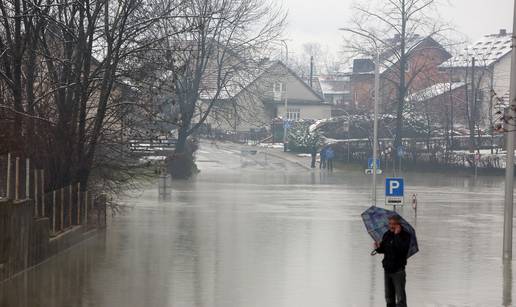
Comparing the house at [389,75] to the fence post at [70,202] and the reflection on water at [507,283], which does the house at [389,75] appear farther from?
the reflection on water at [507,283]

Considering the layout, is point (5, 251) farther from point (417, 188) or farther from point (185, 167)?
point (185, 167)

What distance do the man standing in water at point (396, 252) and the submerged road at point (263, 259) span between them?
2.00m

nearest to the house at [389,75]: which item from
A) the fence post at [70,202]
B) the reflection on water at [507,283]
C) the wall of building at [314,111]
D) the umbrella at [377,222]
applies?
the wall of building at [314,111]

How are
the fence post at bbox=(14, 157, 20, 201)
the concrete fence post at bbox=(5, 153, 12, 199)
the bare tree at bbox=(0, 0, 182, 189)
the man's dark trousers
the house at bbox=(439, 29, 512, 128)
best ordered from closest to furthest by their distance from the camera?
the man's dark trousers → the concrete fence post at bbox=(5, 153, 12, 199) → the fence post at bbox=(14, 157, 20, 201) → the bare tree at bbox=(0, 0, 182, 189) → the house at bbox=(439, 29, 512, 128)

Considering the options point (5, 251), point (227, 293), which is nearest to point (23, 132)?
point (5, 251)

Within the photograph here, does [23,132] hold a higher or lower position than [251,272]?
higher

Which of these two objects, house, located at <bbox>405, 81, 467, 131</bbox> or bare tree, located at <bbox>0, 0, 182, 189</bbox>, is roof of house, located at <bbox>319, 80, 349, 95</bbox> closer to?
house, located at <bbox>405, 81, 467, 131</bbox>

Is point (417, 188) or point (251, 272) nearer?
point (251, 272)

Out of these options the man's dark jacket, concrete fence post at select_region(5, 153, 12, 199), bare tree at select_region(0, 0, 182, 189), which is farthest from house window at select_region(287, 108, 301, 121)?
the man's dark jacket

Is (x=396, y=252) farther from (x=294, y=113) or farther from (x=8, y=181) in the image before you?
(x=294, y=113)

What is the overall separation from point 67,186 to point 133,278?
22.8 ft

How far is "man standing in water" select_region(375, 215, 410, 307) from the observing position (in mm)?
14445

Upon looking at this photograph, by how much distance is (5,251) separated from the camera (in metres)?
18.8

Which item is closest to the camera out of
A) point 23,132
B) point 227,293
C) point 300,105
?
point 227,293
